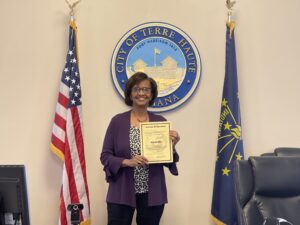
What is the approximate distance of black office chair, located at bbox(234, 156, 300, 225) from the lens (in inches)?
71.8

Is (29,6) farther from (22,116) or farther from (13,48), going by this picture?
(22,116)

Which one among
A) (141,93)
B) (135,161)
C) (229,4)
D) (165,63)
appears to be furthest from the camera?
(165,63)

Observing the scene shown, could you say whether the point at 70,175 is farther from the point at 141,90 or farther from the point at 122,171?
the point at 141,90

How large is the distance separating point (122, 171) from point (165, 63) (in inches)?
41.5

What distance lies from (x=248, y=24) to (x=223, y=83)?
0.53m

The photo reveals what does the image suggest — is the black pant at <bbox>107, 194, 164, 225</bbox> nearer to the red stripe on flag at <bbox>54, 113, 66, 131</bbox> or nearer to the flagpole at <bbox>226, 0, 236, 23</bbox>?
the red stripe on flag at <bbox>54, 113, 66, 131</bbox>

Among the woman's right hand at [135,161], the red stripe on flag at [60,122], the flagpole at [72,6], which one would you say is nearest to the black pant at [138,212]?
the woman's right hand at [135,161]

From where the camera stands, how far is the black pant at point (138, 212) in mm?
2260

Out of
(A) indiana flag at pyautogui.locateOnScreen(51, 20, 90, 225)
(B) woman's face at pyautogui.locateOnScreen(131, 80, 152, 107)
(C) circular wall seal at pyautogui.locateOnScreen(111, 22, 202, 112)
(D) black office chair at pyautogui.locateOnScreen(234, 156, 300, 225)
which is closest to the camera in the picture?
(D) black office chair at pyautogui.locateOnScreen(234, 156, 300, 225)

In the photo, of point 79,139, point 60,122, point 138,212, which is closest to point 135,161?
point 138,212

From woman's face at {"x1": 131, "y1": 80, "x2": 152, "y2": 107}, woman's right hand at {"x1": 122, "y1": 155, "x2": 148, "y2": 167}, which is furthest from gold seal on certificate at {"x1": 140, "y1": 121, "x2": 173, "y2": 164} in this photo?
woman's face at {"x1": 131, "y1": 80, "x2": 152, "y2": 107}

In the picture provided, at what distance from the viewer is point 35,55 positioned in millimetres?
2873

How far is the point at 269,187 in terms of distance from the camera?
1.85 m

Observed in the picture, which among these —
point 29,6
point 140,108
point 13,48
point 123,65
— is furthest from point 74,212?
point 29,6
